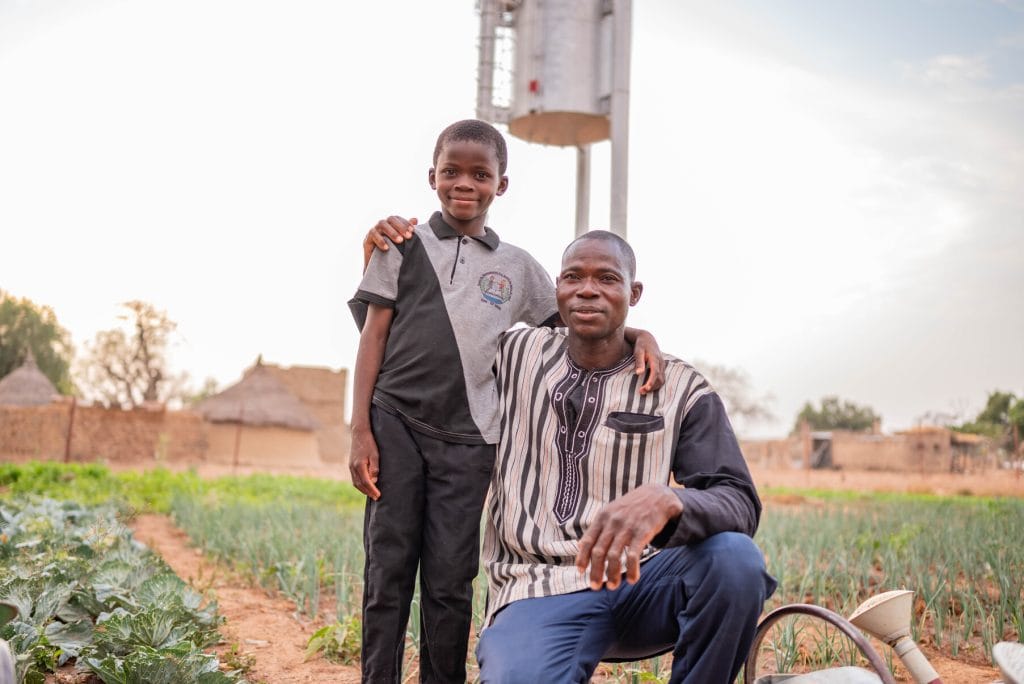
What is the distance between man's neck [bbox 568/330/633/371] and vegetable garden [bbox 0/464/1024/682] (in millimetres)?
1022

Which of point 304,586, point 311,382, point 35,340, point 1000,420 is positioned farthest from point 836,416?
point 304,586

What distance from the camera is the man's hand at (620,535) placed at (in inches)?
70.6

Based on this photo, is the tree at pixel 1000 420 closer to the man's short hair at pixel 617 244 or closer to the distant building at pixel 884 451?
the distant building at pixel 884 451

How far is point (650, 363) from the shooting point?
2.25 meters

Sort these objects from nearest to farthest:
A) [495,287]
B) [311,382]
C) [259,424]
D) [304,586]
Answer: 1. [495,287]
2. [304,586]
3. [259,424]
4. [311,382]

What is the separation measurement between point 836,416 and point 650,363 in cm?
5547

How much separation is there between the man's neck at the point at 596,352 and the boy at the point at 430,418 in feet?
1.02

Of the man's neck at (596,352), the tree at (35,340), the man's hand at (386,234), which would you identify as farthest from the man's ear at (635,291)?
the tree at (35,340)

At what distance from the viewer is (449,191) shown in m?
2.65

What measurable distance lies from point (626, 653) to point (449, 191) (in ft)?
4.67

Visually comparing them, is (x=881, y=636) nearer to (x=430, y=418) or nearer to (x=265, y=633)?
(x=430, y=418)

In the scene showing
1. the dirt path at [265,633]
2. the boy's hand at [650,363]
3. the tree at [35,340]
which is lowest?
the dirt path at [265,633]

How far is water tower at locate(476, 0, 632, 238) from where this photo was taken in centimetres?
801

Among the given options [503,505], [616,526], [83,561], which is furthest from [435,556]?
[83,561]
